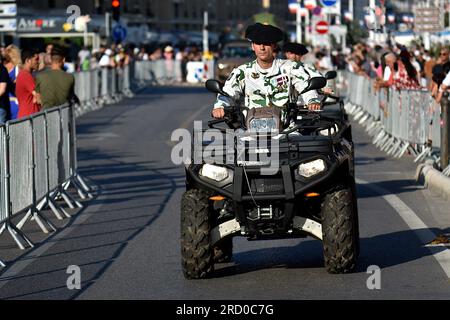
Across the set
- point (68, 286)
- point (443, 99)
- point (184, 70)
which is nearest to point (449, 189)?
point (443, 99)

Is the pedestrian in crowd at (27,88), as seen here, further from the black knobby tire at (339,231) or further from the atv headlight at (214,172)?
the black knobby tire at (339,231)

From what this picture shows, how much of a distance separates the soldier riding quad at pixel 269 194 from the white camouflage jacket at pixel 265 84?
13.8 inches

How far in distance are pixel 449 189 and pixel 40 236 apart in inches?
205

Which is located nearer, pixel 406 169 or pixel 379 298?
pixel 379 298

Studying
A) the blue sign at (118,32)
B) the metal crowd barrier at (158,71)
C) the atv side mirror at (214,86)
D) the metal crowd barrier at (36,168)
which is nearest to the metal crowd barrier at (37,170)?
the metal crowd barrier at (36,168)

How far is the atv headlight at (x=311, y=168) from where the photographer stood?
1144 centimetres

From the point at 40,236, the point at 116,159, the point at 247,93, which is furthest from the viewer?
the point at 116,159

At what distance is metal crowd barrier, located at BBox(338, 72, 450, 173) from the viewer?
73.3 ft

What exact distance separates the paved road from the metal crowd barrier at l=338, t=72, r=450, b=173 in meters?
0.63

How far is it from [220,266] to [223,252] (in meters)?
0.16

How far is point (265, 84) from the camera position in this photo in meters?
12.0

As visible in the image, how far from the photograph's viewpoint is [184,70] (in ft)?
237

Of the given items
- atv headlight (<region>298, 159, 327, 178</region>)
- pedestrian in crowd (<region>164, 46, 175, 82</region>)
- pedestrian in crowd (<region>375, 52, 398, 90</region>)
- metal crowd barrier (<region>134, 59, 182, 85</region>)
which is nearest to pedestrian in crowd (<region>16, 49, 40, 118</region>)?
atv headlight (<region>298, 159, 327, 178</region>)

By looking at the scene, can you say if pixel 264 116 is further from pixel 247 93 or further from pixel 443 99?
pixel 443 99
